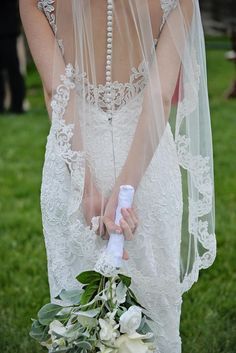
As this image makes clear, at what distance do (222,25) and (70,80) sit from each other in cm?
2154

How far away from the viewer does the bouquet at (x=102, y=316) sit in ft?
7.58

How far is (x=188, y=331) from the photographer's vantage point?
4004 millimetres

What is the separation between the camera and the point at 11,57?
1102cm

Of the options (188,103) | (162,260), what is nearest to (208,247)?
(162,260)

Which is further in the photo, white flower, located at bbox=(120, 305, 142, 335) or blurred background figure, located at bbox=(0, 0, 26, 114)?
blurred background figure, located at bbox=(0, 0, 26, 114)

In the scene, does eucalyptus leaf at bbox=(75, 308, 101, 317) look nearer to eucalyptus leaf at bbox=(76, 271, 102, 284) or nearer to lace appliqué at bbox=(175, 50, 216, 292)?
eucalyptus leaf at bbox=(76, 271, 102, 284)

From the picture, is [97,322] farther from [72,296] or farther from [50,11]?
[50,11]

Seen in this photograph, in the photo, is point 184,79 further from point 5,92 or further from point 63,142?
point 5,92

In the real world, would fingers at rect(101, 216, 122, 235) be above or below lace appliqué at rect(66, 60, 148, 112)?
below

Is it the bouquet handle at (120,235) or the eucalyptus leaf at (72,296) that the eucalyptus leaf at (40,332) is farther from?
the bouquet handle at (120,235)

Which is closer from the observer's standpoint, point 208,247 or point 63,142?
point 63,142

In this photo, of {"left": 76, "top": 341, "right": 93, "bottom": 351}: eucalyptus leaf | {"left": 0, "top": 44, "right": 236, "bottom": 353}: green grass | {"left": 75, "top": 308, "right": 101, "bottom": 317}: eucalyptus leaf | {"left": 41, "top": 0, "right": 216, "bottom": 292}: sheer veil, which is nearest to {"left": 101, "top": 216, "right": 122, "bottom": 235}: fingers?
{"left": 41, "top": 0, "right": 216, "bottom": 292}: sheer veil

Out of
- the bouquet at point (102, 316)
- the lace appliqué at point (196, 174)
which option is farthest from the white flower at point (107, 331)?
the lace appliqué at point (196, 174)

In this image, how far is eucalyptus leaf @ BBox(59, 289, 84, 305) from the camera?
8.17ft
